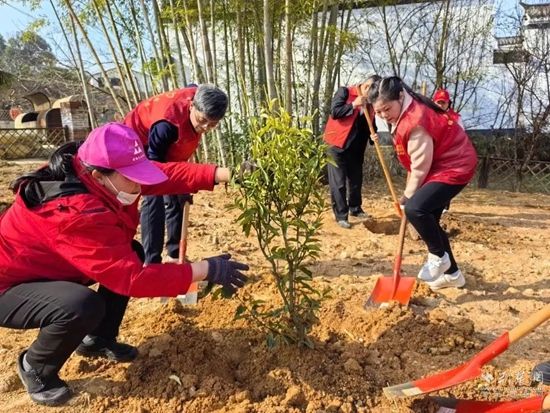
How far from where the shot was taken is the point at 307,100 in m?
7.92

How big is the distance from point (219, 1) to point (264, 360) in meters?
5.97

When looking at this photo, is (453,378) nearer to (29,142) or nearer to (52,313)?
(52,313)

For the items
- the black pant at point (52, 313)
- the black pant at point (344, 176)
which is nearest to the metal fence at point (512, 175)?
the black pant at point (344, 176)

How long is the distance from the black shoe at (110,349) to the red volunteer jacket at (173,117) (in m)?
1.23

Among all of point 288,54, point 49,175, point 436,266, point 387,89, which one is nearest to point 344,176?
point 288,54

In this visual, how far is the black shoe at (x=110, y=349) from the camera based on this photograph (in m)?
2.64

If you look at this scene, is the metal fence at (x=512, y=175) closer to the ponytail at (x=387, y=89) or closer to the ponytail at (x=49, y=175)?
the ponytail at (x=387, y=89)

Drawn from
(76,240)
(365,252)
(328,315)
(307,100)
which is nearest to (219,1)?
(307,100)

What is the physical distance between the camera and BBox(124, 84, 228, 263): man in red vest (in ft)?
10.1

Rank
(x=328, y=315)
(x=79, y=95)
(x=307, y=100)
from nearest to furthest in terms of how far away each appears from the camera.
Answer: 1. (x=328, y=315)
2. (x=307, y=100)
3. (x=79, y=95)

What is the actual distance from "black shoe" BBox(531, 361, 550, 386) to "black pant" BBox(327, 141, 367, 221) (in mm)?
3024

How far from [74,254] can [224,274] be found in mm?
604

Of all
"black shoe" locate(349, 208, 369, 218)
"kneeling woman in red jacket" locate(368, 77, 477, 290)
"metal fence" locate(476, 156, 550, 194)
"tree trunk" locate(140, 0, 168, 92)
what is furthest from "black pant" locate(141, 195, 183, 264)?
"metal fence" locate(476, 156, 550, 194)

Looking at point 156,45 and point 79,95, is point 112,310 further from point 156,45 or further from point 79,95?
point 79,95
